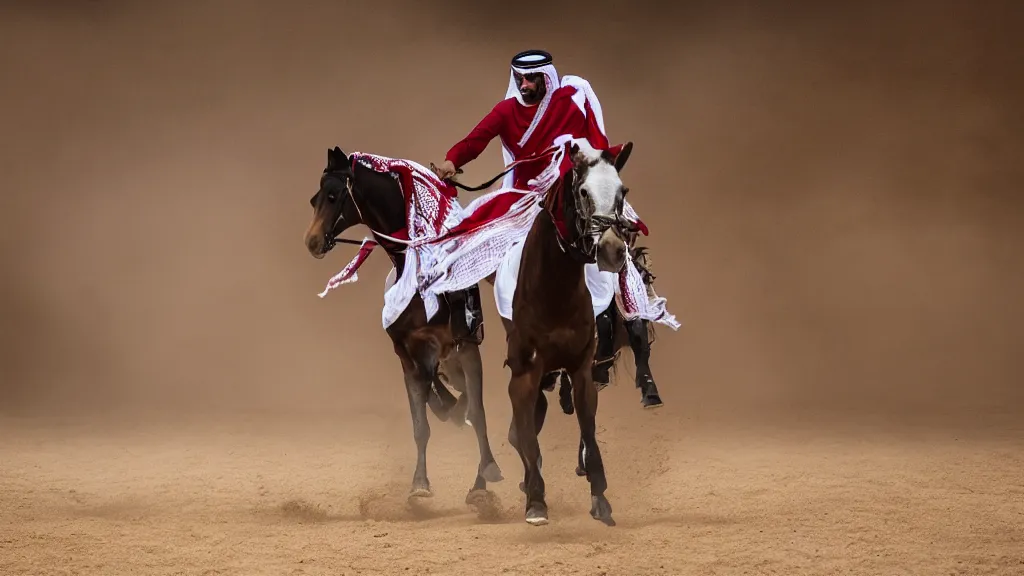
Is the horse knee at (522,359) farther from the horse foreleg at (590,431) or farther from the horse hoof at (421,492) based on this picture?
the horse hoof at (421,492)

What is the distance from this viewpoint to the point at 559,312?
5598mm

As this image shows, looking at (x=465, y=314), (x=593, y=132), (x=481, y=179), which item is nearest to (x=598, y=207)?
(x=593, y=132)

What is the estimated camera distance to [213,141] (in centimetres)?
1298

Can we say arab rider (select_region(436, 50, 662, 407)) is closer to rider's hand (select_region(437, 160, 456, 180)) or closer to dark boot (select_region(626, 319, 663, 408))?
dark boot (select_region(626, 319, 663, 408))

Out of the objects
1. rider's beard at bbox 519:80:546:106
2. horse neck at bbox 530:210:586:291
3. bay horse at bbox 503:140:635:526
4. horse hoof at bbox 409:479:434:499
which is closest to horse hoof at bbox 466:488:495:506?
horse hoof at bbox 409:479:434:499

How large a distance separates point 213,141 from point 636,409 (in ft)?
18.0

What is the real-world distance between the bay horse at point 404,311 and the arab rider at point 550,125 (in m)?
0.75

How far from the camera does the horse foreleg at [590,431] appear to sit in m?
5.75

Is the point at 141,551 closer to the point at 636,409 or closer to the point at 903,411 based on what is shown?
the point at 636,409

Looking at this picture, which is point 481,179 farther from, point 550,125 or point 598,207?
point 598,207

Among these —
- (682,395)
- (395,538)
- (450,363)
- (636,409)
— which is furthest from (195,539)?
(682,395)

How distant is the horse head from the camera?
16.6ft

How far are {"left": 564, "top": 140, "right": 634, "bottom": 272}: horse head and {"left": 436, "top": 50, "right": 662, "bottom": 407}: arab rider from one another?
885 mm

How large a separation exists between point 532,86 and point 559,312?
146 cm
